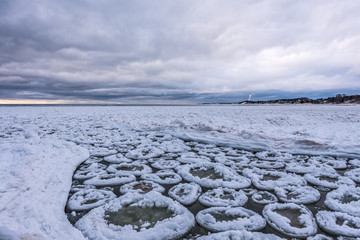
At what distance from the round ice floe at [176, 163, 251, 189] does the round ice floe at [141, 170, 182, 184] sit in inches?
4.2

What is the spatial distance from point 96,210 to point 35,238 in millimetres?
492

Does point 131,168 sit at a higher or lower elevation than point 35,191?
lower

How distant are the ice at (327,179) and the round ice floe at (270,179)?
123 mm

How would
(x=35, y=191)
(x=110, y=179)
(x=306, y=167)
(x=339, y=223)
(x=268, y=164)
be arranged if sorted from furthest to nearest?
(x=268, y=164)
(x=306, y=167)
(x=110, y=179)
(x=35, y=191)
(x=339, y=223)

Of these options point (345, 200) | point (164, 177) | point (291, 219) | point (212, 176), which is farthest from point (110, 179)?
point (345, 200)

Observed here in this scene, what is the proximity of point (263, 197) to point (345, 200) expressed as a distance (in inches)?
29.1

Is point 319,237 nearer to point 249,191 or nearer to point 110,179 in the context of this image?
point 249,191

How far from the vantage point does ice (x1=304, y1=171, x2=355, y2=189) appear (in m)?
2.13

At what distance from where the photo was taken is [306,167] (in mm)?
2668

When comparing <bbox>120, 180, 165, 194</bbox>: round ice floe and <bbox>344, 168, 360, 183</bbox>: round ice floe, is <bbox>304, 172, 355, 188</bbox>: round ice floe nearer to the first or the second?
<bbox>344, 168, 360, 183</bbox>: round ice floe

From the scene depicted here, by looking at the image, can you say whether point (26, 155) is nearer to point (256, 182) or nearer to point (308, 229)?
point (256, 182)

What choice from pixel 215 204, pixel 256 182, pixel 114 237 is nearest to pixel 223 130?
pixel 256 182

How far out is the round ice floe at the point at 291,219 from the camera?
1.37 meters

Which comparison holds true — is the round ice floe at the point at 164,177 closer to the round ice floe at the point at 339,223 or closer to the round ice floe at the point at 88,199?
the round ice floe at the point at 88,199
